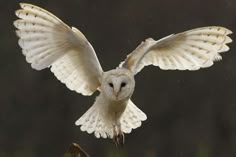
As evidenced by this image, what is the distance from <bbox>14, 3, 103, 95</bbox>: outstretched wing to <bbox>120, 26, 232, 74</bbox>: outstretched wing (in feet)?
0.75

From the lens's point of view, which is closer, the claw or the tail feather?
the claw

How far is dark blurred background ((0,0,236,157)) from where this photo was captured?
1209 cm

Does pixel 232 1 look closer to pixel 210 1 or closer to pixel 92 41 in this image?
pixel 210 1

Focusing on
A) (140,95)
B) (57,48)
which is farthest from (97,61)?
(140,95)

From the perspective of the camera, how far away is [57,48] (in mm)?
7082

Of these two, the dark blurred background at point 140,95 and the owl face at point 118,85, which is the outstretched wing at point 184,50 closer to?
the owl face at point 118,85

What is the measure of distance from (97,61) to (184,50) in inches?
24.3

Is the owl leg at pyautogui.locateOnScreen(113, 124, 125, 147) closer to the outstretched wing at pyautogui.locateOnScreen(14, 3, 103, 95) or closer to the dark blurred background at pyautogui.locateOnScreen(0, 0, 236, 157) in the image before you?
the outstretched wing at pyautogui.locateOnScreen(14, 3, 103, 95)

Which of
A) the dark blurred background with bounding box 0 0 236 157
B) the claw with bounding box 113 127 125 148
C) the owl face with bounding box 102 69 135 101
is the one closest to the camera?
the owl face with bounding box 102 69 135 101

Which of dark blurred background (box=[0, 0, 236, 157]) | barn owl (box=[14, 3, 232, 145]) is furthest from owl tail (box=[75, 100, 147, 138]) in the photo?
dark blurred background (box=[0, 0, 236, 157])

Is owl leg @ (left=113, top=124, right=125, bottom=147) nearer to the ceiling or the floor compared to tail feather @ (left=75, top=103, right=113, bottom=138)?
nearer to the floor

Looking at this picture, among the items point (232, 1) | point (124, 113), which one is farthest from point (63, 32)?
point (232, 1)

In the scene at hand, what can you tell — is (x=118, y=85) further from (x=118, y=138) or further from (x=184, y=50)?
(x=184, y=50)

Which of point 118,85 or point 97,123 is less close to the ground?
point 118,85
